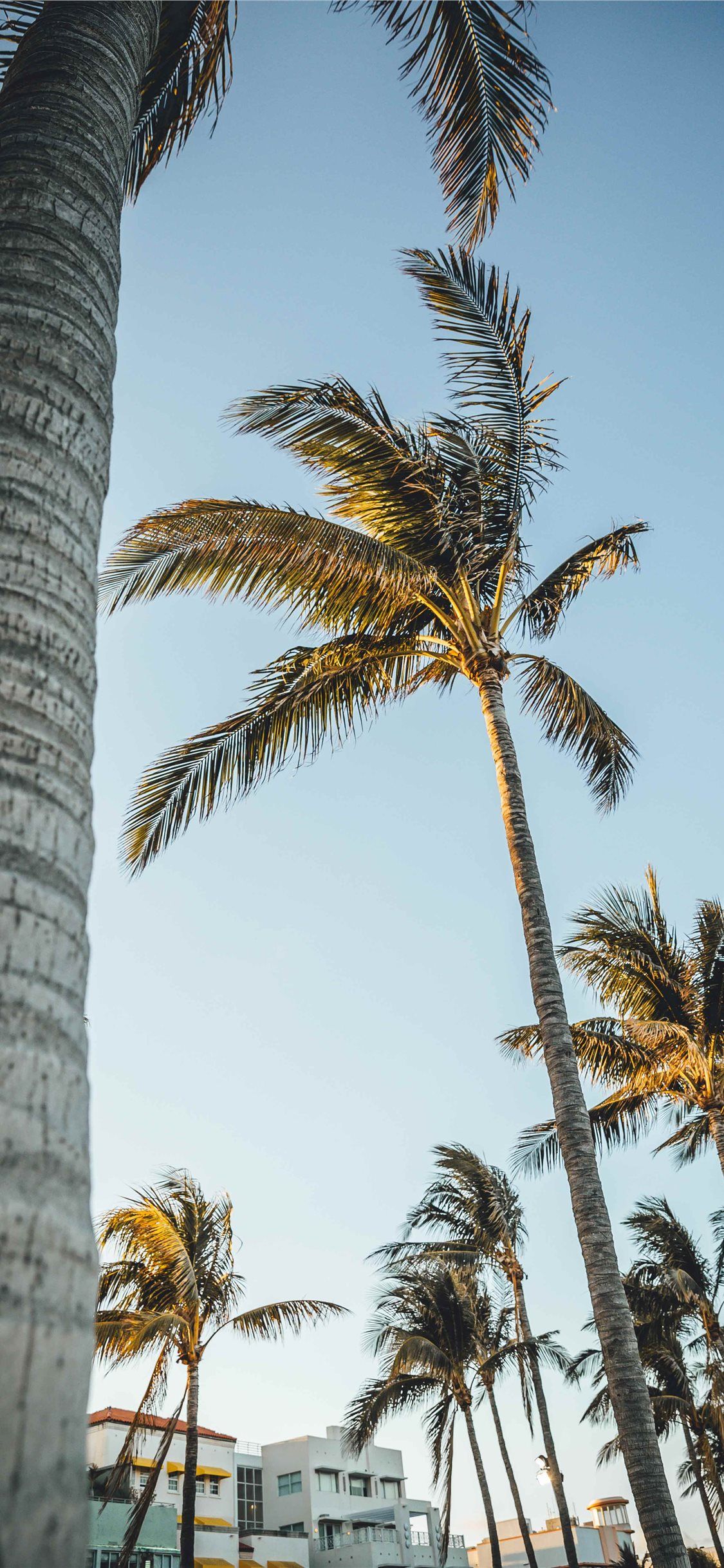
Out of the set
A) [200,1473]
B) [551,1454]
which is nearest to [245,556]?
[551,1454]

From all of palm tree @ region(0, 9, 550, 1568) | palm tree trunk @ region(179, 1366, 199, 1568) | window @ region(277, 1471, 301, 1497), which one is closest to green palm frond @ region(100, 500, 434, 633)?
palm tree @ region(0, 9, 550, 1568)

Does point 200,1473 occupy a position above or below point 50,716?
above

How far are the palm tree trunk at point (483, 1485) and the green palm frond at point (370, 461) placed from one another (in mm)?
21740

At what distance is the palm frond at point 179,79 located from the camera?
6.08 m

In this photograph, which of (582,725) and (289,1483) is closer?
(582,725)

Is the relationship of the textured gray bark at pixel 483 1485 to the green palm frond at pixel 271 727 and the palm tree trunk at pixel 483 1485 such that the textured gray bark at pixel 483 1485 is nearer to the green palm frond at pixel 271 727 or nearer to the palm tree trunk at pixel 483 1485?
the palm tree trunk at pixel 483 1485

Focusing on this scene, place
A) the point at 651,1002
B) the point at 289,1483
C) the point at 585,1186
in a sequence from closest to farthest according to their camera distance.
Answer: the point at 585,1186, the point at 651,1002, the point at 289,1483

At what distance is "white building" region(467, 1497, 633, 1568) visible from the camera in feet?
159

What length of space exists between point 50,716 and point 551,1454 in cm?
2691

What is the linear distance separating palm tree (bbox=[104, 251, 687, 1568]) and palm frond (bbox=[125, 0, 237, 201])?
275 cm

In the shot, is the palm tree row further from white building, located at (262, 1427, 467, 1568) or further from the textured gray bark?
white building, located at (262, 1427, 467, 1568)

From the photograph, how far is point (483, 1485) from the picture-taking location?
2469 cm

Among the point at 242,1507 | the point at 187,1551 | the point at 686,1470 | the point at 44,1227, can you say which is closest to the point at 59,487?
the point at 44,1227

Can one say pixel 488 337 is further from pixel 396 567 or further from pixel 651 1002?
pixel 651 1002
